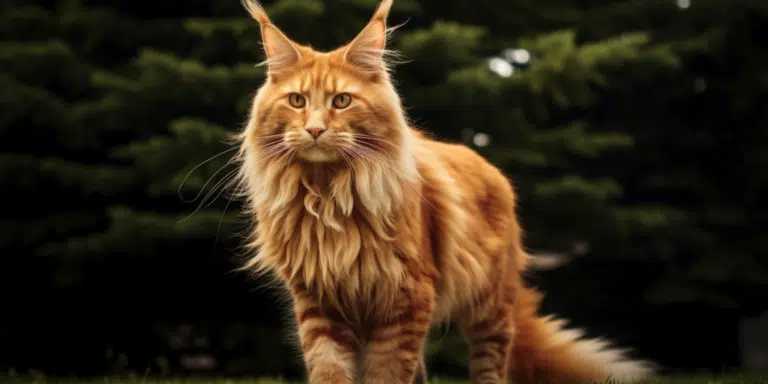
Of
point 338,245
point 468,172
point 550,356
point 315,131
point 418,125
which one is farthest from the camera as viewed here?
point 418,125

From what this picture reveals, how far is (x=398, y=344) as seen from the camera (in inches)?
152

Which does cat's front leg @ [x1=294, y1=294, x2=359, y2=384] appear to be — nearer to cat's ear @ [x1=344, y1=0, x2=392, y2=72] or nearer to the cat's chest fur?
the cat's chest fur

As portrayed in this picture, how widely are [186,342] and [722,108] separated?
7402mm

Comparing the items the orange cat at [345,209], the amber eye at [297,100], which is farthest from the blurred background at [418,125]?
the amber eye at [297,100]

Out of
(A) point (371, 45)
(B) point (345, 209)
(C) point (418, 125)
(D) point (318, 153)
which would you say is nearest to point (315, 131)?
→ (D) point (318, 153)

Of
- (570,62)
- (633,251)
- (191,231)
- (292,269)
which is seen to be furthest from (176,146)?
(633,251)

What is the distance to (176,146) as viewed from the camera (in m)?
8.26

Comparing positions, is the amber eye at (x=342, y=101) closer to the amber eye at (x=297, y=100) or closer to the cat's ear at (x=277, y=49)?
the amber eye at (x=297, y=100)

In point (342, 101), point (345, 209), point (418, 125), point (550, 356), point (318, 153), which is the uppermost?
point (418, 125)

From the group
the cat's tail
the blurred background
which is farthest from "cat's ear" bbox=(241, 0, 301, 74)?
the blurred background

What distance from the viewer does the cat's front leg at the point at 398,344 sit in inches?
151

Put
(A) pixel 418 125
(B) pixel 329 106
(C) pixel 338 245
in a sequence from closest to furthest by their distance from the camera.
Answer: (B) pixel 329 106 → (C) pixel 338 245 → (A) pixel 418 125

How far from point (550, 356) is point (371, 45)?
84.5 inches

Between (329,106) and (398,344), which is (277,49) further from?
(398,344)
